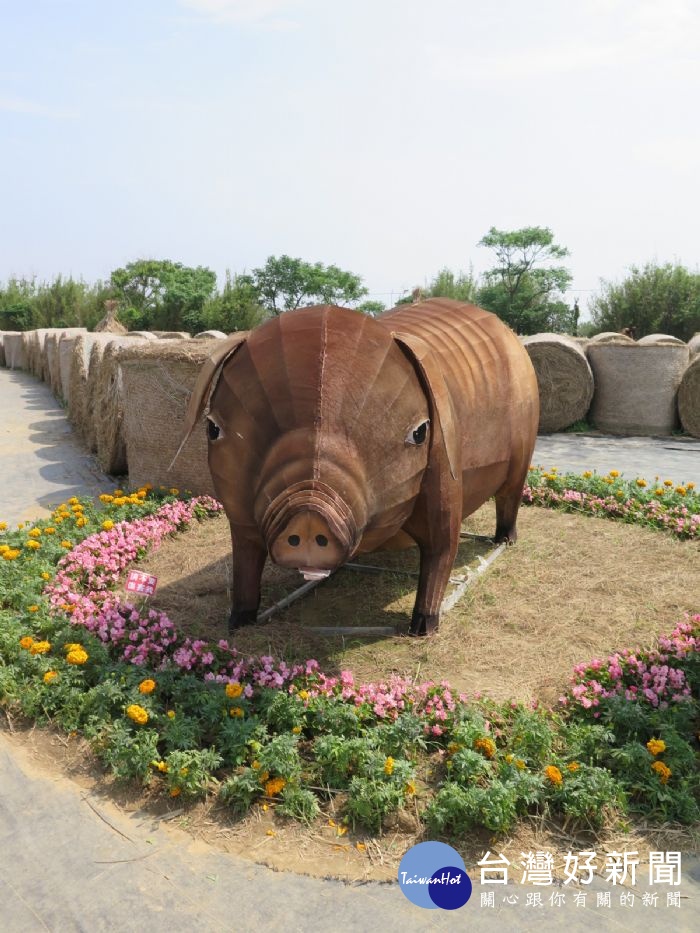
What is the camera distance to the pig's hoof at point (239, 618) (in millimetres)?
3895

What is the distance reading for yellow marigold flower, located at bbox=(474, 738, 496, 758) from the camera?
2818 mm

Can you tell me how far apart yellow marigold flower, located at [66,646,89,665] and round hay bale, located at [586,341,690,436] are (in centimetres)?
947

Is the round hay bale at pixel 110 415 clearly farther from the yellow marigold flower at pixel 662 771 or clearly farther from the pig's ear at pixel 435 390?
the yellow marigold flower at pixel 662 771

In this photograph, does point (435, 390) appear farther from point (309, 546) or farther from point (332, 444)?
point (309, 546)

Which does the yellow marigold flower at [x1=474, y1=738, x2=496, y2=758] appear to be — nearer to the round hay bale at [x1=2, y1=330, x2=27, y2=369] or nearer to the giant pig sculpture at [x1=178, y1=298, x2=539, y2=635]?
the giant pig sculpture at [x1=178, y1=298, x2=539, y2=635]

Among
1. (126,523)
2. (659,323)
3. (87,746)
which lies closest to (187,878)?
(87,746)

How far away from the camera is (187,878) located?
234cm

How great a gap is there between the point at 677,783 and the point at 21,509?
5.68m

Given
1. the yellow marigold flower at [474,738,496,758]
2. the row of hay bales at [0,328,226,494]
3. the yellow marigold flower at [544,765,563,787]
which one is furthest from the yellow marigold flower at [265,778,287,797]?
the row of hay bales at [0,328,226,494]

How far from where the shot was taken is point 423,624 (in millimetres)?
3832

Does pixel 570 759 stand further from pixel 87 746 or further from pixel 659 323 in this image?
pixel 659 323

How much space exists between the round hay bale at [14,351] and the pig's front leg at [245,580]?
23180mm

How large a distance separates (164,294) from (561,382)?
2177 centimetres

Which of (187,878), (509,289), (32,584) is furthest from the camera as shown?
(509,289)
